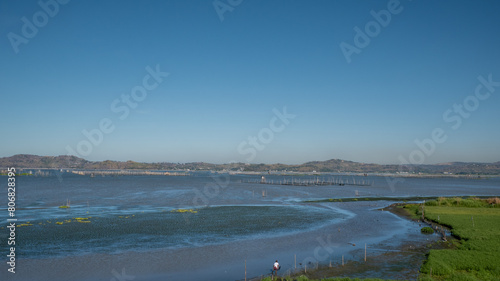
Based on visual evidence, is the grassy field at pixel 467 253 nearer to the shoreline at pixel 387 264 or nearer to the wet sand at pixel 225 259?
the shoreline at pixel 387 264

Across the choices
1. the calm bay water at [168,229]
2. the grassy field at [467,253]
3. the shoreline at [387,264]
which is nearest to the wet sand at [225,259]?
the calm bay water at [168,229]

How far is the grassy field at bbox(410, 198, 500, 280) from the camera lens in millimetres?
22812

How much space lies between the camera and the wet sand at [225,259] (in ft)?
83.7

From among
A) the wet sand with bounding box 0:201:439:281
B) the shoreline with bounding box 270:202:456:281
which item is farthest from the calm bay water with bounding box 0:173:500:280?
the shoreline with bounding box 270:202:456:281

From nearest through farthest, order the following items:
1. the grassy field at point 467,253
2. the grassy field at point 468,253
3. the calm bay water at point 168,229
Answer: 1. the grassy field at point 467,253
2. the grassy field at point 468,253
3. the calm bay water at point 168,229

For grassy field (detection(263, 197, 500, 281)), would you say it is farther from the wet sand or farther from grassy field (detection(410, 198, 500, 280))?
the wet sand

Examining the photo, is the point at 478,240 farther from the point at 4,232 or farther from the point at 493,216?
the point at 4,232

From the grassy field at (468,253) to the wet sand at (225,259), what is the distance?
2.14 metres

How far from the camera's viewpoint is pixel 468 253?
89.0 feet

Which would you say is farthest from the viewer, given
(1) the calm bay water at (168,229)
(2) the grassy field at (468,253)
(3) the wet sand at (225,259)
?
(1) the calm bay water at (168,229)

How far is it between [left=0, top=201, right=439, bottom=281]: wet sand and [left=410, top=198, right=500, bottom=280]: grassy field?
7.01ft

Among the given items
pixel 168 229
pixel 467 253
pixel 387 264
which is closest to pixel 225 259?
pixel 387 264

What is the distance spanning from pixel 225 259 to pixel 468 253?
804 inches

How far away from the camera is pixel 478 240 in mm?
31562
